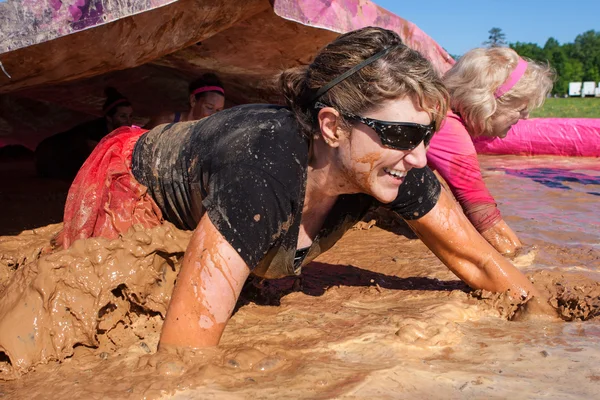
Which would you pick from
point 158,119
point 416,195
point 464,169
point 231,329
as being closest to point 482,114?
point 464,169

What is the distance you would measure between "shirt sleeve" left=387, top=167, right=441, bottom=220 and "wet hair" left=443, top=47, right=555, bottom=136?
1348 mm

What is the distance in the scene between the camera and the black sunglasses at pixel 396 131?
2.16 m

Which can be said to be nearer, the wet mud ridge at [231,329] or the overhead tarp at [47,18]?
the wet mud ridge at [231,329]

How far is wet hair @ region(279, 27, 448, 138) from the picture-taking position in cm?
213

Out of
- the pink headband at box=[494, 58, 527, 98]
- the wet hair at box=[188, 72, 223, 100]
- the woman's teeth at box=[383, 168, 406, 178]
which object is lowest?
the woman's teeth at box=[383, 168, 406, 178]

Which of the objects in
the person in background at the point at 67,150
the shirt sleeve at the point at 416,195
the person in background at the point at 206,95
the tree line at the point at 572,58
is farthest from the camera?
the tree line at the point at 572,58

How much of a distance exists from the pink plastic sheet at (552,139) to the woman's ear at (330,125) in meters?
5.77

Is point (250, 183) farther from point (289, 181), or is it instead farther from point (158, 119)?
point (158, 119)

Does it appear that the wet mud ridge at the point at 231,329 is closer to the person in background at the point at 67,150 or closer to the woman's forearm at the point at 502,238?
the woman's forearm at the point at 502,238

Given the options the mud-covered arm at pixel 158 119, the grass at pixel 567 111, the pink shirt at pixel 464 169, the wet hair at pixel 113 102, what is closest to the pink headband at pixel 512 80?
the pink shirt at pixel 464 169

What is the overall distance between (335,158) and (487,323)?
0.90m

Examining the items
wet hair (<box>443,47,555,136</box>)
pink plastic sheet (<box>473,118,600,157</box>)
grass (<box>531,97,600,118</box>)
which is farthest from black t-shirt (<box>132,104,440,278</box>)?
grass (<box>531,97,600,118</box>)

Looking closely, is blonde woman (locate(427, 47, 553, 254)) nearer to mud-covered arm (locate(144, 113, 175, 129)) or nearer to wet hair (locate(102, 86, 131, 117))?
wet hair (locate(102, 86, 131, 117))

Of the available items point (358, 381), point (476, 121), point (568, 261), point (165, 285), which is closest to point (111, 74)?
point (476, 121)
